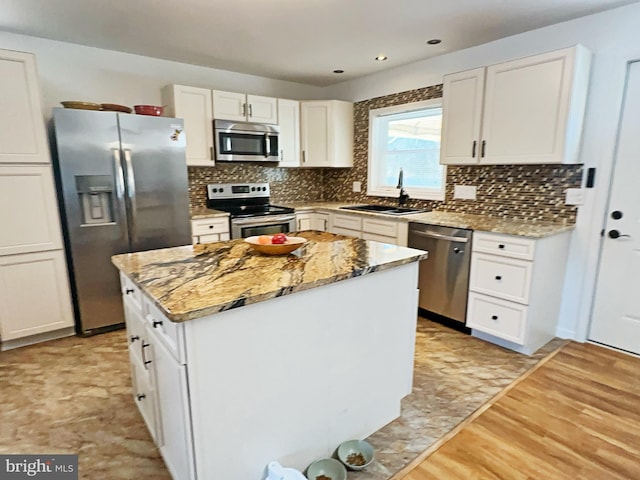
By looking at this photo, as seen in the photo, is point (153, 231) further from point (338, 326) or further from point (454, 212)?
point (454, 212)

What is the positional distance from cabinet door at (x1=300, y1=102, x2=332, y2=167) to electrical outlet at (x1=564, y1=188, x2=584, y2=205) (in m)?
2.49

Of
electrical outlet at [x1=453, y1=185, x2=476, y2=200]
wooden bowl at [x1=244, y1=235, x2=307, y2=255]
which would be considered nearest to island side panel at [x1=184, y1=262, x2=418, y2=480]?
wooden bowl at [x1=244, y1=235, x2=307, y2=255]

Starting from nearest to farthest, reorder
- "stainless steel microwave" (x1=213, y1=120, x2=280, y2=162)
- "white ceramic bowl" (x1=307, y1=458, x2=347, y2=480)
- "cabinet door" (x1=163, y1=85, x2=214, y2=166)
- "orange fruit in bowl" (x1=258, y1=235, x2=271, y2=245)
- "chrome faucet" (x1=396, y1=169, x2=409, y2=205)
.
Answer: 1. "white ceramic bowl" (x1=307, y1=458, x2=347, y2=480)
2. "orange fruit in bowl" (x1=258, y1=235, x2=271, y2=245)
3. "cabinet door" (x1=163, y1=85, x2=214, y2=166)
4. "stainless steel microwave" (x1=213, y1=120, x2=280, y2=162)
5. "chrome faucet" (x1=396, y1=169, x2=409, y2=205)

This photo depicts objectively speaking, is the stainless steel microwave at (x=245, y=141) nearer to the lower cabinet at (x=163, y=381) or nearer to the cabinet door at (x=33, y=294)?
the cabinet door at (x=33, y=294)

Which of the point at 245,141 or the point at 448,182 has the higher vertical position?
the point at 245,141

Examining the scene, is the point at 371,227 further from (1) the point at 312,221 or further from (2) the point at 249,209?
(2) the point at 249,209

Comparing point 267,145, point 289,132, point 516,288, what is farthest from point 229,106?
point 516,288

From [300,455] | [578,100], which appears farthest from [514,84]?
[300,455]

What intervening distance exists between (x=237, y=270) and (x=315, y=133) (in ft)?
10.4

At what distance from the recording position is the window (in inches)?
150

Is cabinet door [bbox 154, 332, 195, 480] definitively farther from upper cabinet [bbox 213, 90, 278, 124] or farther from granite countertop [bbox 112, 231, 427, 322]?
upper cabinet [bbox 213, 90, 278, 124]

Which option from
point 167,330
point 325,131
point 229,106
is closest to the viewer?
point 167,330

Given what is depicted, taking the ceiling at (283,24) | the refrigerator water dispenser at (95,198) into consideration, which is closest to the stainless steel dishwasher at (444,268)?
the ceiling at (283,24)

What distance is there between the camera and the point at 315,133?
441cm
